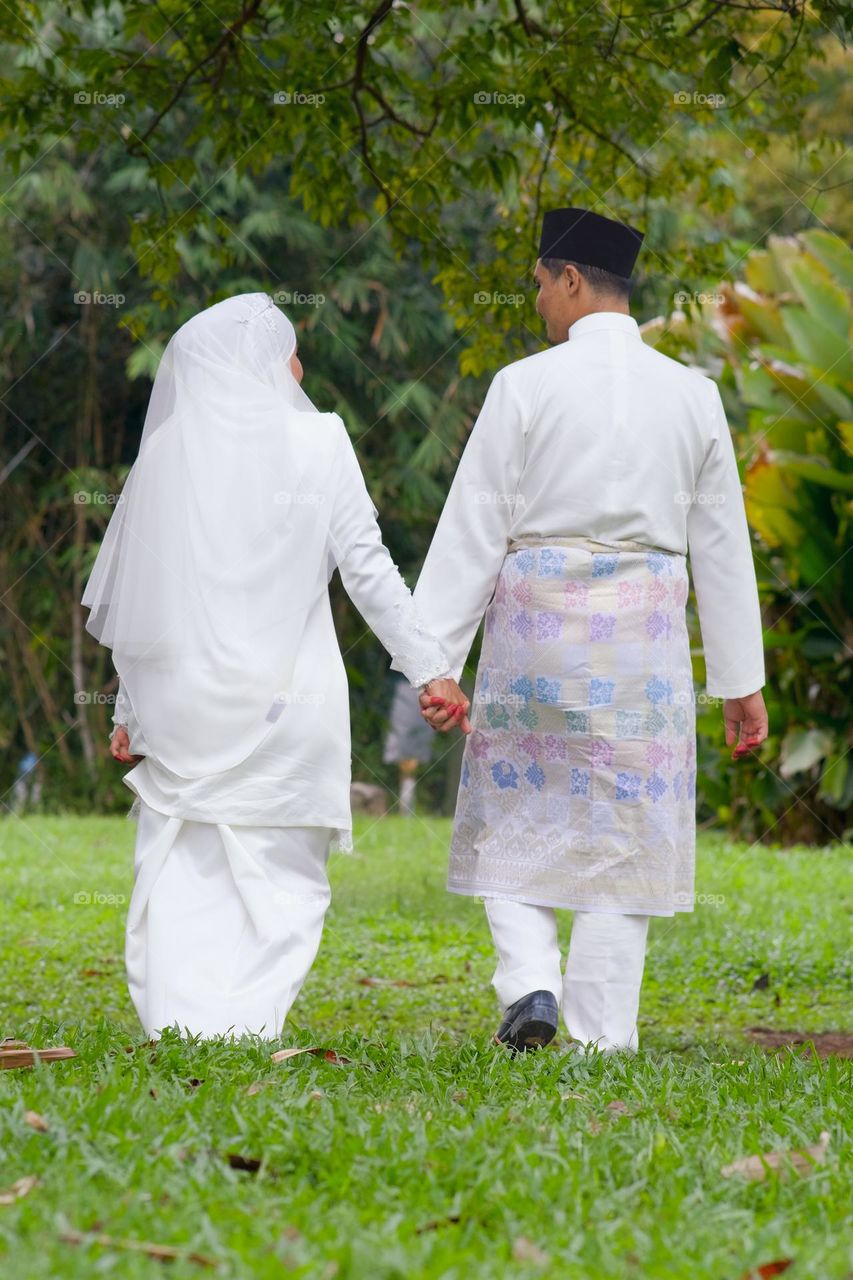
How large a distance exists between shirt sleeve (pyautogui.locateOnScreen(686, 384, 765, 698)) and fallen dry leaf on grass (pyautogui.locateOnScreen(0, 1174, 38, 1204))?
245 centimetres

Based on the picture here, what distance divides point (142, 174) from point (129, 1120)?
1153 centimetres

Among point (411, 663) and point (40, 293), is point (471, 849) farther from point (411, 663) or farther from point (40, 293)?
point (40, 293)

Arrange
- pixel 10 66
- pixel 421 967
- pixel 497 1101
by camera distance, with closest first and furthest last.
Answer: pixel 497 1101, pixel 421 967, pixel 10 66

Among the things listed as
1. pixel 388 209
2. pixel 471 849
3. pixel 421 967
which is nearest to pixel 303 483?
pixel 471 849

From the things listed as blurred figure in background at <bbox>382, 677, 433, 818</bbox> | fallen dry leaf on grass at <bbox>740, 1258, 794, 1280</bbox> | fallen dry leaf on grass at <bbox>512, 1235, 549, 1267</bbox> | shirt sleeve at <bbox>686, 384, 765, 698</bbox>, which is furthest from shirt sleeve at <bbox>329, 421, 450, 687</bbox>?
blurred figure in background at <bbox>382, 677, 433, 818</bbox>

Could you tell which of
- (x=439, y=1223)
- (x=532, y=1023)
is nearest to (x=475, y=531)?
(x=532, y=1023)

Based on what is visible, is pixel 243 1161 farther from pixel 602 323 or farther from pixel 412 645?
pixel 602 323

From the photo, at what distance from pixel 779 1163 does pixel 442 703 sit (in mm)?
1635

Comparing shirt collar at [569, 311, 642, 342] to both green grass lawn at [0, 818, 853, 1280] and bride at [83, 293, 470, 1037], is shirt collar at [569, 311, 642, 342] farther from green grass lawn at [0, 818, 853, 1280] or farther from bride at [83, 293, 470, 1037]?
green grass lawn at [0, 818, 853, 1280]

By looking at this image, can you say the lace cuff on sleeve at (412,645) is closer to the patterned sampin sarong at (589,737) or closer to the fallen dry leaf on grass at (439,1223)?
the patterned sampin sarong at (589,737)

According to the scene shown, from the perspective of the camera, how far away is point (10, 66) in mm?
12734

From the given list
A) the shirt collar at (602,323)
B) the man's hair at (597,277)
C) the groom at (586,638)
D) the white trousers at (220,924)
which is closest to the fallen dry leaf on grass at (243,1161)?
the white trousers at (220,924)

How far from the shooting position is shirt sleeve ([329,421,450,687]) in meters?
4.07

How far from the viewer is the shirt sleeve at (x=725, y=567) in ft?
14.0
